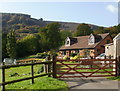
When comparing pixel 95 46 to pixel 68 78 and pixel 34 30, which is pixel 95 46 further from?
pixel 34 30

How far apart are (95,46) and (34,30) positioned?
159373 mm

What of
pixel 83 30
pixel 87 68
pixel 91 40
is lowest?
pixel 87 68

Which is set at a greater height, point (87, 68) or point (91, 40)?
point (91, 40)

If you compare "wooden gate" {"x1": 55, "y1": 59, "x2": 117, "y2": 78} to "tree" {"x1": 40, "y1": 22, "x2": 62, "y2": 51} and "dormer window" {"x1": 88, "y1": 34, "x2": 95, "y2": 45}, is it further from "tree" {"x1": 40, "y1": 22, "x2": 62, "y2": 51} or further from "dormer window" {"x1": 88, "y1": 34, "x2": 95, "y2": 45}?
"tree" {"x1": 40, "y1": 22, "x2": 62, "y2": 51}

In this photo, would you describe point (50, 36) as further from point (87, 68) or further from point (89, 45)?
point (87, 68)

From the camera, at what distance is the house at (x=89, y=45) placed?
45500mm

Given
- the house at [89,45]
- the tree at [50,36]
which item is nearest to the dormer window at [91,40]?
the house at [89,45]

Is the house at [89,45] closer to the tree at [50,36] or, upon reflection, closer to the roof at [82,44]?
the roof at [82,44]

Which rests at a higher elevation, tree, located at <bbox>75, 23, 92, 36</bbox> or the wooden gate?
tree, located at <bbox>75, 23, 92, 36</bbox>

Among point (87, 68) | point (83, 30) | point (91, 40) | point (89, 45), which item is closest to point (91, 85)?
point (87, 68)

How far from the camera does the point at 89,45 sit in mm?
48125

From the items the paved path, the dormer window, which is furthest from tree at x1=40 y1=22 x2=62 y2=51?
the paved path

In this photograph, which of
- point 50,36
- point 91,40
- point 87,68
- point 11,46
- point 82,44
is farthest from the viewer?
point 50,36

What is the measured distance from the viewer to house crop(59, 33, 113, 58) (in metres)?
45.5
